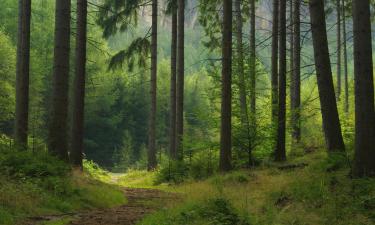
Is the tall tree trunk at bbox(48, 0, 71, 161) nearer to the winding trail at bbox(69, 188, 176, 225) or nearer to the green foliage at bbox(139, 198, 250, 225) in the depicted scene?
the winding trail at bbox(69, 188, 176, 225)

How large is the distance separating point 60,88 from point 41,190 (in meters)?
3.69

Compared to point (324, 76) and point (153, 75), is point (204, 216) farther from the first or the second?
point (153, 75)

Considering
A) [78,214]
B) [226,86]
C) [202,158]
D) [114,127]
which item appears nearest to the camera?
[78,214]

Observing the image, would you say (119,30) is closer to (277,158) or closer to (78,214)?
(277,158)

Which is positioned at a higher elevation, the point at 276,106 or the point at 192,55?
the point at 192,55

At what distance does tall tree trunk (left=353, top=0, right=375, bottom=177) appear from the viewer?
8523mm

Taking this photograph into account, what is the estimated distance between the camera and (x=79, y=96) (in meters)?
14.0

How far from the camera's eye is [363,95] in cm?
859

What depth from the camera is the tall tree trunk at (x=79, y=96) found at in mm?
13844

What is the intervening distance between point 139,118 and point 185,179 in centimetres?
4930

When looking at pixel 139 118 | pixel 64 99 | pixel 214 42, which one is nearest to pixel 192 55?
pixel 139 118

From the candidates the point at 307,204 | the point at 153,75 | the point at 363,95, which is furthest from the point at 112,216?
the point at 153,75

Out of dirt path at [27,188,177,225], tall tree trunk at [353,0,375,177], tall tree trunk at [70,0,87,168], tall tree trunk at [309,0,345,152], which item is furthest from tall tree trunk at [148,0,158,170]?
tall tree trunk at [353,0,375,177]

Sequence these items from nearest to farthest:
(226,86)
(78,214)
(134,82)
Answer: (78,214) → (226,86) → (134,82)
